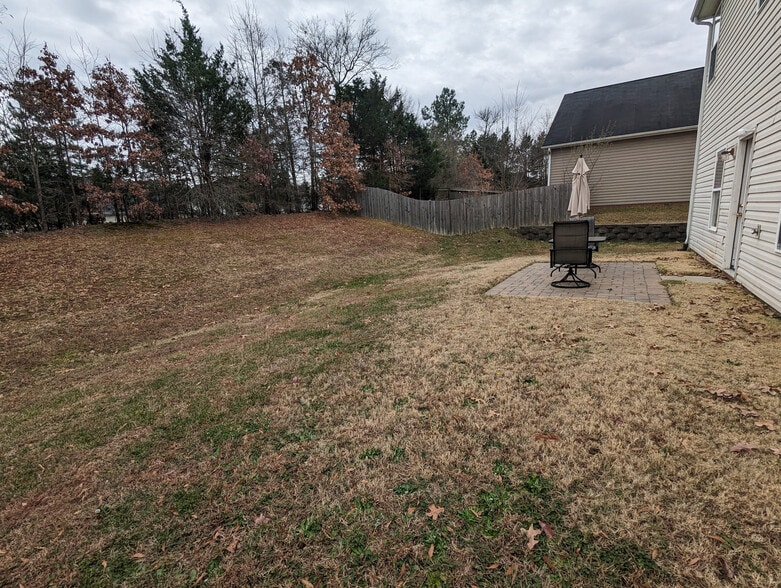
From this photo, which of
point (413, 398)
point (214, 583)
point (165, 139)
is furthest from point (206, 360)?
point (165, 139)

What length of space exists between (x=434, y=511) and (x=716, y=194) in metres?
8.66

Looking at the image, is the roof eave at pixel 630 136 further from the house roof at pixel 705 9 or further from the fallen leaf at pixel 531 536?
the fallen leaf at pixel 531 536

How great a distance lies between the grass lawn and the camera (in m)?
1.61

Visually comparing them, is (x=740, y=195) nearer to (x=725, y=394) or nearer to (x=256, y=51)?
(x=725, y=394)

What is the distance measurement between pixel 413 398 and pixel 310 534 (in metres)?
1.36

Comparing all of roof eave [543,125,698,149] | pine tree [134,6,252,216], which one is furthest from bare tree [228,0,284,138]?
roof eave [543,125,698,149]

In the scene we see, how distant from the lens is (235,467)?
2.29 meters

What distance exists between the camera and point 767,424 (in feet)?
7.33

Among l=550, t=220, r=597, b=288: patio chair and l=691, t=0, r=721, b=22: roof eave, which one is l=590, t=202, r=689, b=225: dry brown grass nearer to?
l=691, t=0, r=721, b=22: roof eave

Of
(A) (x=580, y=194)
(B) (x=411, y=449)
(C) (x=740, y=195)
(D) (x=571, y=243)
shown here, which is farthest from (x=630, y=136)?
(B) (x=411, y=449)

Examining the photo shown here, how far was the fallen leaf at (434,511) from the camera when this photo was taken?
1815 millimetres

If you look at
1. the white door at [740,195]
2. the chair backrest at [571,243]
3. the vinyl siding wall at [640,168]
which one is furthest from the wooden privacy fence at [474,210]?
the chair backrest at [571,243]

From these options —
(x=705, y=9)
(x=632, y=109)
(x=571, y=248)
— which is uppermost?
(x=632, y=109)

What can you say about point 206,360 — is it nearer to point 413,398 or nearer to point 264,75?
point 413,398
